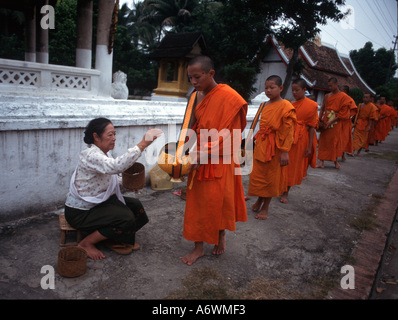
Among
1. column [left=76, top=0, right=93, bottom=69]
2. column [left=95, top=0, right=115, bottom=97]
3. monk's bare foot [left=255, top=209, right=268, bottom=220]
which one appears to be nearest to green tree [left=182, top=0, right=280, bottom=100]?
column [left=76, top=0, right=93, bottom=69]

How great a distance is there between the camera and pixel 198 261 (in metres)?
2.93

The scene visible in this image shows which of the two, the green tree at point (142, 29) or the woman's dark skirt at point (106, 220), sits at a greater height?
the green tree at point (142, 29)

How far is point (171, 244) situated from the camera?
10.5 feet

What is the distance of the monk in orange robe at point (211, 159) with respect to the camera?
2.60m

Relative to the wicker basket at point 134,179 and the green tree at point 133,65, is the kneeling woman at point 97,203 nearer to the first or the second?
the wicker basket at point 134,179

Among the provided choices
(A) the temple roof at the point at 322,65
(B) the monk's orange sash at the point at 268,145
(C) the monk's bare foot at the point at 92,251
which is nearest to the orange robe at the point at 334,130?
(B) the monk's orange sash at the point at 268,145

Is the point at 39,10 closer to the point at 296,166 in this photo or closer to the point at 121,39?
the point at 296,166

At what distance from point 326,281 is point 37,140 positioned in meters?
3.33

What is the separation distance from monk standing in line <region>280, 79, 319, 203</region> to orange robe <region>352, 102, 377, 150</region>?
5.92m

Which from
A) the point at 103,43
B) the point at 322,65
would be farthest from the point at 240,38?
the point at 103,43

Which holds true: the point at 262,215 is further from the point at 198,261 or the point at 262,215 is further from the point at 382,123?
the point at 382,123

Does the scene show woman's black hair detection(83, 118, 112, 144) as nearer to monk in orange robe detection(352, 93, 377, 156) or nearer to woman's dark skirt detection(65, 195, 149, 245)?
woman's dark skirt detection(65, 195, 149, 245)

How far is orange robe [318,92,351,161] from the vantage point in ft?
23.3
